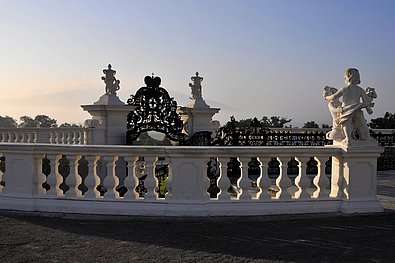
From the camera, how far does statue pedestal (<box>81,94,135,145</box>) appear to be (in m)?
17.2

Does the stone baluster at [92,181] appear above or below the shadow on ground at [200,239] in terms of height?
above

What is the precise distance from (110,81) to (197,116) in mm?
4154

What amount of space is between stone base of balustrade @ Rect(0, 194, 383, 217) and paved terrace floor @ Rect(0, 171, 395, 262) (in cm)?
16

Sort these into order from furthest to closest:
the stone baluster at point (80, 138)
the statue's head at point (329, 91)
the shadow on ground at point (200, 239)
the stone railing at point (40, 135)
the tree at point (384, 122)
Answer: the tree at point (384, 122), the stone railing at point (40, 135), the stone baluster at point (80, 138), the statue's head at point (329, 91), the shadow on ground at point (200, 239)

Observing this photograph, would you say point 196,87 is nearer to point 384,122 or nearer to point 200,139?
point 200,139

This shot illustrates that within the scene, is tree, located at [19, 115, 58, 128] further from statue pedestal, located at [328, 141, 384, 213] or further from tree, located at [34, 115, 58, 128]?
statue pedestal, located at [328, 141, 384, 213]

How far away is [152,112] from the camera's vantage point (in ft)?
58.0

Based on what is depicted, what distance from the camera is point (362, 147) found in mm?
6719

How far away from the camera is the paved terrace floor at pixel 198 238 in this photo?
4.73 m

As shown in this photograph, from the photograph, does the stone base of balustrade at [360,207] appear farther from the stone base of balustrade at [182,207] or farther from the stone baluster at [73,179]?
the stone baluster at [73,179]

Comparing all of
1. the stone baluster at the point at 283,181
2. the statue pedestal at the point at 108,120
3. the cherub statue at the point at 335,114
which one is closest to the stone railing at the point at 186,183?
the stone baluster at the point at 283,181

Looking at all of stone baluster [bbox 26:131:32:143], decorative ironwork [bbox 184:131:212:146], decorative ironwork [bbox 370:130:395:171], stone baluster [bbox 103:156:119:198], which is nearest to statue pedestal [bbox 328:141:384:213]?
stone baluster [bbox 103:156:119:198]

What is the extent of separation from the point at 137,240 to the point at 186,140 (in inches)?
502

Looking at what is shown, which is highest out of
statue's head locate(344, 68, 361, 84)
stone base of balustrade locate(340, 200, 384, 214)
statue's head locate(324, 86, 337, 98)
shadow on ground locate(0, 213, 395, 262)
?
statue's head locate(344, 68, 361, 84)
